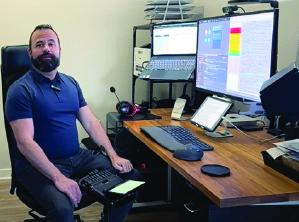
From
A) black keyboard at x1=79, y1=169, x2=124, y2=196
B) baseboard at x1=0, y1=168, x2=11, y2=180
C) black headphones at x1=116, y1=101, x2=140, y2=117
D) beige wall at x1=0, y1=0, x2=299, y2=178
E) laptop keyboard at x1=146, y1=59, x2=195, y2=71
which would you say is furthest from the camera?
baseboard at x1=0, y1=168, x2=11, y2=180

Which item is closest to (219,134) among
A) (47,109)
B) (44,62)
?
(47,109)

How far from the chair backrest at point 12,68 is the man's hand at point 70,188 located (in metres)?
0.34

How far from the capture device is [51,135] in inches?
83.4

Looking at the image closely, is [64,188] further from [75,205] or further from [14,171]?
[14,171]

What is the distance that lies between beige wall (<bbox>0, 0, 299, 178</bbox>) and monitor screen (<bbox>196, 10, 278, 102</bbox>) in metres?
1.04

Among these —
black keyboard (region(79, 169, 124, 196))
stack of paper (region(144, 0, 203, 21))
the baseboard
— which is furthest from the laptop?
the baseboard

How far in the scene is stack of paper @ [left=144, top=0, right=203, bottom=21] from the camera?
124 inches

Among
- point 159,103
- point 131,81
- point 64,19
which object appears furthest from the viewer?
point 131,81

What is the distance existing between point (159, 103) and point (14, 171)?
4.33 ft

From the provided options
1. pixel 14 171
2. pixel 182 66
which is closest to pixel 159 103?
pixel 182 66

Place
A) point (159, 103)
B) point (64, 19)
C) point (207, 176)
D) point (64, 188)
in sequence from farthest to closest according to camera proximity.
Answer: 1. point (64, 19)
2. point (159, 103)
3. point (64, 188)
4. point (207, 176)

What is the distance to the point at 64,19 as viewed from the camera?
3428mm

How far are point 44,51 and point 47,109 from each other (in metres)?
0.32

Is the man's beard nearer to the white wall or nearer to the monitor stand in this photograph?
the monitor stand
